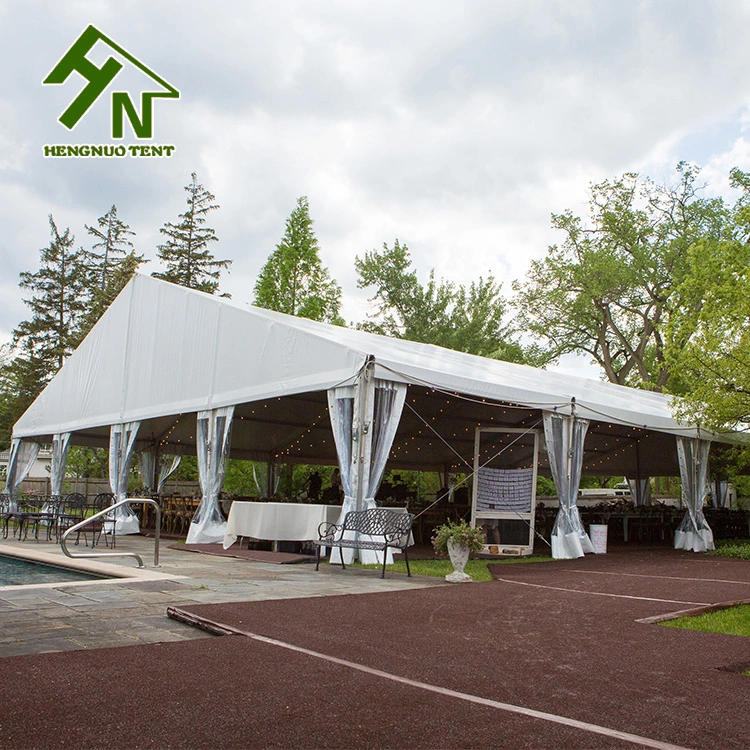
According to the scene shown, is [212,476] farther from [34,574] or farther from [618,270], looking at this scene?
[618,270]

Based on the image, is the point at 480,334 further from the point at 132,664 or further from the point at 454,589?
the point at 132,664

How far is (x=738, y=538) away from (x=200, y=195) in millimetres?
28533

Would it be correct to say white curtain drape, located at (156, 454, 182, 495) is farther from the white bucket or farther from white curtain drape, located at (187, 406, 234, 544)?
the white bucket

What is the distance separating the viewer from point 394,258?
33219mm

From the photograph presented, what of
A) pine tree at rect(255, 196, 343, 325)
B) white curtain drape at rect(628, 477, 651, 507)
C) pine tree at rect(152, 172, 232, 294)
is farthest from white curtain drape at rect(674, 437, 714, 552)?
pine tree at rect(152, 172, 232, 294)

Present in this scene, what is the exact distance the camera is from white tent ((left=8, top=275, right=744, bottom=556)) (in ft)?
33.9

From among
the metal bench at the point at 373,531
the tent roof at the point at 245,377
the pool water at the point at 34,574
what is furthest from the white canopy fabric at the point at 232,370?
the pool water at the point at 34,574

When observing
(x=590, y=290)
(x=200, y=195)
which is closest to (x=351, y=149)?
(x=590, y=290)

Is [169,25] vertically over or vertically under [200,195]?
under

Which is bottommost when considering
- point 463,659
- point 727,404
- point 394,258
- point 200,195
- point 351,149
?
point 463,659

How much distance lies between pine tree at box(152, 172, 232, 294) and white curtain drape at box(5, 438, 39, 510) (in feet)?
55.7

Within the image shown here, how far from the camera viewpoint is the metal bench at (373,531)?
26.6 ft

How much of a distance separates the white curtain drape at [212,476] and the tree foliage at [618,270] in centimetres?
1763

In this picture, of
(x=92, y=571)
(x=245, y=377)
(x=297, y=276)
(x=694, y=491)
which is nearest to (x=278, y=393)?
(x=245, y=377)
